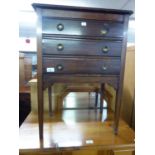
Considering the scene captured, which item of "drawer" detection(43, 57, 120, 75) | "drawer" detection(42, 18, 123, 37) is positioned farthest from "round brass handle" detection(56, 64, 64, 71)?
"drawer" detection(42, 18, 123, 37)

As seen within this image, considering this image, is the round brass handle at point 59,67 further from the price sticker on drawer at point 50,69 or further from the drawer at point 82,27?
the drawer at point 82,27

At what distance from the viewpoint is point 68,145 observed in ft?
2.83

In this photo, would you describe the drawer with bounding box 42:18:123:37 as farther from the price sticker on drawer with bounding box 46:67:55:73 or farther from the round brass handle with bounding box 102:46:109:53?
the price sticker on drawer with bounding box 46:67:55:73

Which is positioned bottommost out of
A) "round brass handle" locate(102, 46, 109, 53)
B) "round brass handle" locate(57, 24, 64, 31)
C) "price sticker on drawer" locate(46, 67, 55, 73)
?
"price sticker on drawer" locate(46, 67, 55, 73)

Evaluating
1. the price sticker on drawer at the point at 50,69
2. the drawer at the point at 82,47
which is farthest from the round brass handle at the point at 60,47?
the price sticker on drawer at the point at 50,69

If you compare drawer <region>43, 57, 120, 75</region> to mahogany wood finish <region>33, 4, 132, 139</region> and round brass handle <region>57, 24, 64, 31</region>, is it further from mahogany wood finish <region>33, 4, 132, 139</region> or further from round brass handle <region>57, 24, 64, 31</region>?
round brass handle <region>57, 24, 64, 31</region>

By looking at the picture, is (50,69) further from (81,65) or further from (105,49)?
(105,49)

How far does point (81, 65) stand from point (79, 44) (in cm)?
12

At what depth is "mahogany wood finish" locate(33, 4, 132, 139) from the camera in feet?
2.86

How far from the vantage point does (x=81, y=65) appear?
3.04 feet

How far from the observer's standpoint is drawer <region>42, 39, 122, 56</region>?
88cm

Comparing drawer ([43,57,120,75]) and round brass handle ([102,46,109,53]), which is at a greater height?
round brass handle ([102,46,109,53])
